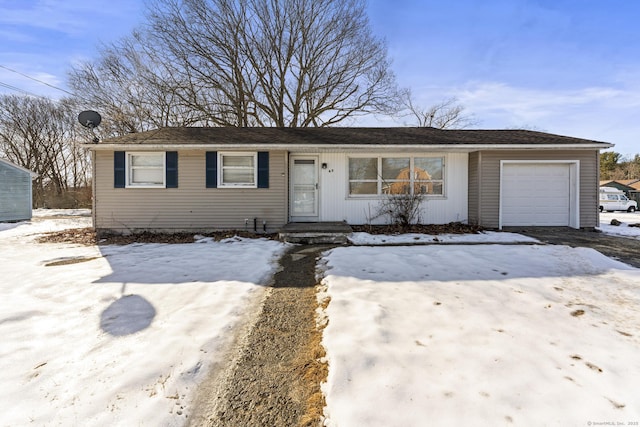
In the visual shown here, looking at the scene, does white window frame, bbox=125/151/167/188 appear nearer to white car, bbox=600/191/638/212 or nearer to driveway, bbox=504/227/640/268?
driveway, bbox=504/227/640/268

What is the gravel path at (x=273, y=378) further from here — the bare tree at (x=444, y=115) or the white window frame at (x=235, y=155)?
the bare tree at (x=444, y=115)

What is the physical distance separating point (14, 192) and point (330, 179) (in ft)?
51.9

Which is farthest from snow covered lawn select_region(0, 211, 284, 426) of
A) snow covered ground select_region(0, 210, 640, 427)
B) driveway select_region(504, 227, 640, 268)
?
driveway select_region(504, 227, 640, 268)

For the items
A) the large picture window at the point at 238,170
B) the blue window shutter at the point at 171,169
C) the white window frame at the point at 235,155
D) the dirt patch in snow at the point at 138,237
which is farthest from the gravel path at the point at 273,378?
the blue window shutter at the point at 171,169

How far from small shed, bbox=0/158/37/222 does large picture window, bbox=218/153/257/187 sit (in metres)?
12.7

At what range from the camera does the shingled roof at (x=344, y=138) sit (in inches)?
340

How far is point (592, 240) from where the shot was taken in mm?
7555

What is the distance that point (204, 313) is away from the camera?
10.9 ft

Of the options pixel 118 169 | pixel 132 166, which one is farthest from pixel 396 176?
pixel 118 169

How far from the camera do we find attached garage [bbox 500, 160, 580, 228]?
915 cm

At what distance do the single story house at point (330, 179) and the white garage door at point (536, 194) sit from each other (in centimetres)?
3

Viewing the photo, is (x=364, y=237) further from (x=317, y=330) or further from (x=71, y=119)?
(x=71, y=119)

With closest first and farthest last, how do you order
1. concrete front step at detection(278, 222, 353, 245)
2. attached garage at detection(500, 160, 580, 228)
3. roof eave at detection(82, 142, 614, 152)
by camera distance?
concrete front step at detection(278, 222, 353, 245)
roof eave at detection(82, 142, 614, 152)
attached garage at detection(500, 160, 580, 228)

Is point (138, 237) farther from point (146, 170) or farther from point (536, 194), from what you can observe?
point (536, 194)
